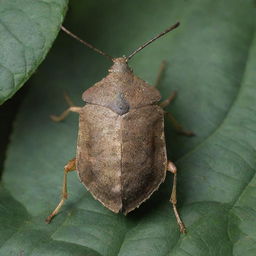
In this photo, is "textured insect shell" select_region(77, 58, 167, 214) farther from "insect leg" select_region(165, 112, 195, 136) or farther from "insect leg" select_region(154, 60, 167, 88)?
"insect leg" select_region(154, 60, 167, 88)

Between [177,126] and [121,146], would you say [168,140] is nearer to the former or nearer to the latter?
[177,126]

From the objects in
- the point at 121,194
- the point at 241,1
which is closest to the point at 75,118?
the point at 121,194

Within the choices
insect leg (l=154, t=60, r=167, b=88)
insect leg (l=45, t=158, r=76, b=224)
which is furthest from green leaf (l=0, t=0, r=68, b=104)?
insect leg (l=154, t=60, r=167, b=88)

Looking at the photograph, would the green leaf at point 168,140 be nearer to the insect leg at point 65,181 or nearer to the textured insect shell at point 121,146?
the insect leg at point 65,181

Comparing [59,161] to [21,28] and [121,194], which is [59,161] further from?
[21,28]

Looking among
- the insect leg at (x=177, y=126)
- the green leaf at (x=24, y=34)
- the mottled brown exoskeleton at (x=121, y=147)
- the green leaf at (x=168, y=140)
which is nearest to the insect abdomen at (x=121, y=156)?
the mottled brown exoskeleton at (x=121, y=147)

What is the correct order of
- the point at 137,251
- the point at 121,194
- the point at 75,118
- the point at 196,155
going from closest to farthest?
the point at 137,251
the point at 121,194
the point at 196,155
the point at 75,118
